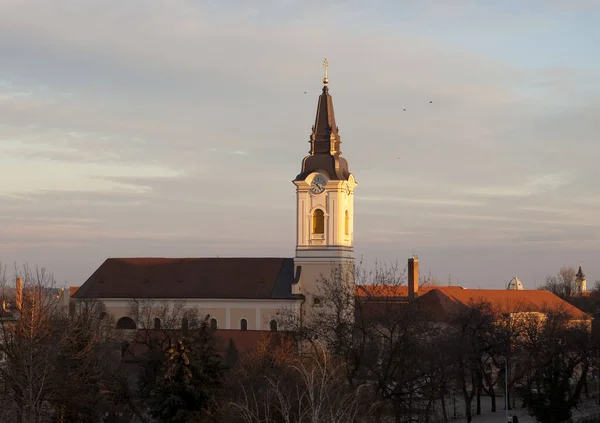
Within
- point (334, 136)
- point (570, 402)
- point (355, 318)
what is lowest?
point (570, 402)

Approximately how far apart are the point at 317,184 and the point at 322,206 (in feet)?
5.17

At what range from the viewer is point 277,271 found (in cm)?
7144

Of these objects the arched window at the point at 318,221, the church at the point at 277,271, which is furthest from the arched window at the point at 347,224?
the arched window at the point at 318,221

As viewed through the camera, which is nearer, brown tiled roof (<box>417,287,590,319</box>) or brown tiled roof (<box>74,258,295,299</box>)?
brown tiled roof (<box>74,258,295,299</box>)

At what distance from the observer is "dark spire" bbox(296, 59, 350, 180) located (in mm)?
68625

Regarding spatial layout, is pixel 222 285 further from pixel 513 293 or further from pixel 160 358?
pixel 513 293

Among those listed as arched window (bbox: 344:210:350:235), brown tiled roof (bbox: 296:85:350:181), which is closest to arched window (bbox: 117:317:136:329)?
brown tiled roof (bbox: 296:85:350:181)

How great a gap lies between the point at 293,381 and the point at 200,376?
7211 mm

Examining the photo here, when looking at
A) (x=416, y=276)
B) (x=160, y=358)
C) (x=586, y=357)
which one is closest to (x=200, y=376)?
(x=160, y=358)

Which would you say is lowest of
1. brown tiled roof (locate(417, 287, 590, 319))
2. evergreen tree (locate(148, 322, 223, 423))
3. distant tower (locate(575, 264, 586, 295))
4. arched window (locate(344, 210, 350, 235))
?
evergreen tree (locate(148, 322, 223, 423))

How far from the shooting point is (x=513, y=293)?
103375 mm

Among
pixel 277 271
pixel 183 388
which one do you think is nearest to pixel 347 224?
pixel 277 271

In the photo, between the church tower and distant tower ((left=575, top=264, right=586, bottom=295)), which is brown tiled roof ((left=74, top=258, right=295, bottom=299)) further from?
distant tower ((left=575, top=264, right=586, bottom=295))

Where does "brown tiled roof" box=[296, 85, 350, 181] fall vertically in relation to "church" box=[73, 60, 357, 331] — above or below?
above
